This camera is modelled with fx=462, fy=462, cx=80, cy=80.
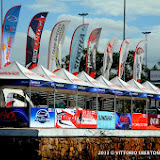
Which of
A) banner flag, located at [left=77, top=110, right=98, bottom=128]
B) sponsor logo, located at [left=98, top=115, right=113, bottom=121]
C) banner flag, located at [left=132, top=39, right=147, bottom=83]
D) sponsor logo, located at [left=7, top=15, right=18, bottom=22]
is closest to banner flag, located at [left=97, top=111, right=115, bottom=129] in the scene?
sponsor logo, located at [left=98, top=115, right=113, bottom=121]

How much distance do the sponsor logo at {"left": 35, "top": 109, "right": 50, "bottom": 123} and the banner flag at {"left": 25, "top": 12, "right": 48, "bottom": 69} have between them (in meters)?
7.06

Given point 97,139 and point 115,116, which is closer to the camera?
point 97,139

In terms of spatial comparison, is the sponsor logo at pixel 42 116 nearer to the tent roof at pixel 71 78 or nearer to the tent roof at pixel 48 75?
the tent roof at pixel 48 75

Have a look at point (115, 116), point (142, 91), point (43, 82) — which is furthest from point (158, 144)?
point (43, 82)

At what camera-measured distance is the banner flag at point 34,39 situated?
99.8ft

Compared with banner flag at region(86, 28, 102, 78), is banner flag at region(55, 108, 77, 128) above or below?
below

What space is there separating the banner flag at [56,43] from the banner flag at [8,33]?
3569mm

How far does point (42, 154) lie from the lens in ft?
67.2

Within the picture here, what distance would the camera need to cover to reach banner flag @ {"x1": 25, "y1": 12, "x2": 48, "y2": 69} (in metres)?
30.4

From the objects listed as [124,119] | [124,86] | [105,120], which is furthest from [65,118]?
[124,86]

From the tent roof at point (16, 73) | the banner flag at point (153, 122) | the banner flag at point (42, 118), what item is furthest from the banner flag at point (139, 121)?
the tent roof at point (16, 73)

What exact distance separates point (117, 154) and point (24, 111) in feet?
20.0

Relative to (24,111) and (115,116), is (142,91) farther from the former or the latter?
(24,111)

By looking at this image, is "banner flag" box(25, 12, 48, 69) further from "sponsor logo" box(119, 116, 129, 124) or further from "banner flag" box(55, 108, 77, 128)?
"sponsor logo" box(119, 116, 129, 124)
